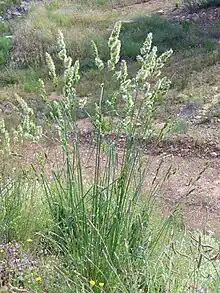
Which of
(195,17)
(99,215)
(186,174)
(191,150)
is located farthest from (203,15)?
(99,215)

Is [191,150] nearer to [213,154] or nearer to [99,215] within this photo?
[213,154]

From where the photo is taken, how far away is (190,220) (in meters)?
4.88

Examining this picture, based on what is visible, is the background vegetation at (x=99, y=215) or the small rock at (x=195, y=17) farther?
the small rock at (x=195, y=17)

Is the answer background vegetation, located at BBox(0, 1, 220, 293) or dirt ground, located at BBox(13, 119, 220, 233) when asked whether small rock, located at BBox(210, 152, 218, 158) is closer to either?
dirt ground, located at BBox(13, 119, 220, 233)

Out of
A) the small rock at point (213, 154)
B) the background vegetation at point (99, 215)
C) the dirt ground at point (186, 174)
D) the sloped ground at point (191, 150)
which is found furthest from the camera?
the small rock at point (213, 154)

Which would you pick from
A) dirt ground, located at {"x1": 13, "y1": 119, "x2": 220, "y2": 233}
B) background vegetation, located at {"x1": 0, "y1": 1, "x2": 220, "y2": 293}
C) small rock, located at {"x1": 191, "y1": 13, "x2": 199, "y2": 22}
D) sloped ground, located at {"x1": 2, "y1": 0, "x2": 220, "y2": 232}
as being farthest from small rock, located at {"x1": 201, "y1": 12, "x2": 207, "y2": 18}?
background vegetation, located at {"x1": 0, "y1": 1, "x2": 220, "y2": 293}

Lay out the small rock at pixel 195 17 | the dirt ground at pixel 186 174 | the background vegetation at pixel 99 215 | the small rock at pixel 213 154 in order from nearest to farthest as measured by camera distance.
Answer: the background vegetation at pixel 99 215 < the dirt ground at pixel 186 174 < the small rock at pixel 213 154 < the small rock at pixel 195 17

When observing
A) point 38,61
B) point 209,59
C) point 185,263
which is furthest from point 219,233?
point 38,61

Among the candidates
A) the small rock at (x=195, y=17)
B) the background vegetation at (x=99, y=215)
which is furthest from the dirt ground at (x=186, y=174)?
the small rock at (x=195, y=17)

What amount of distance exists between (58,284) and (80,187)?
2.30 ft

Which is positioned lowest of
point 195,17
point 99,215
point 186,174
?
point 186,174

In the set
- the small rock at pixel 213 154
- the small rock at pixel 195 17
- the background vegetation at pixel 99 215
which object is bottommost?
the small rock at pixel 213 154

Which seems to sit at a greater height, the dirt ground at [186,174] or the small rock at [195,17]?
the small rock at [195,17]

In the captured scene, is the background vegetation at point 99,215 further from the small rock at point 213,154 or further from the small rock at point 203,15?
the small rock at point 203,15
